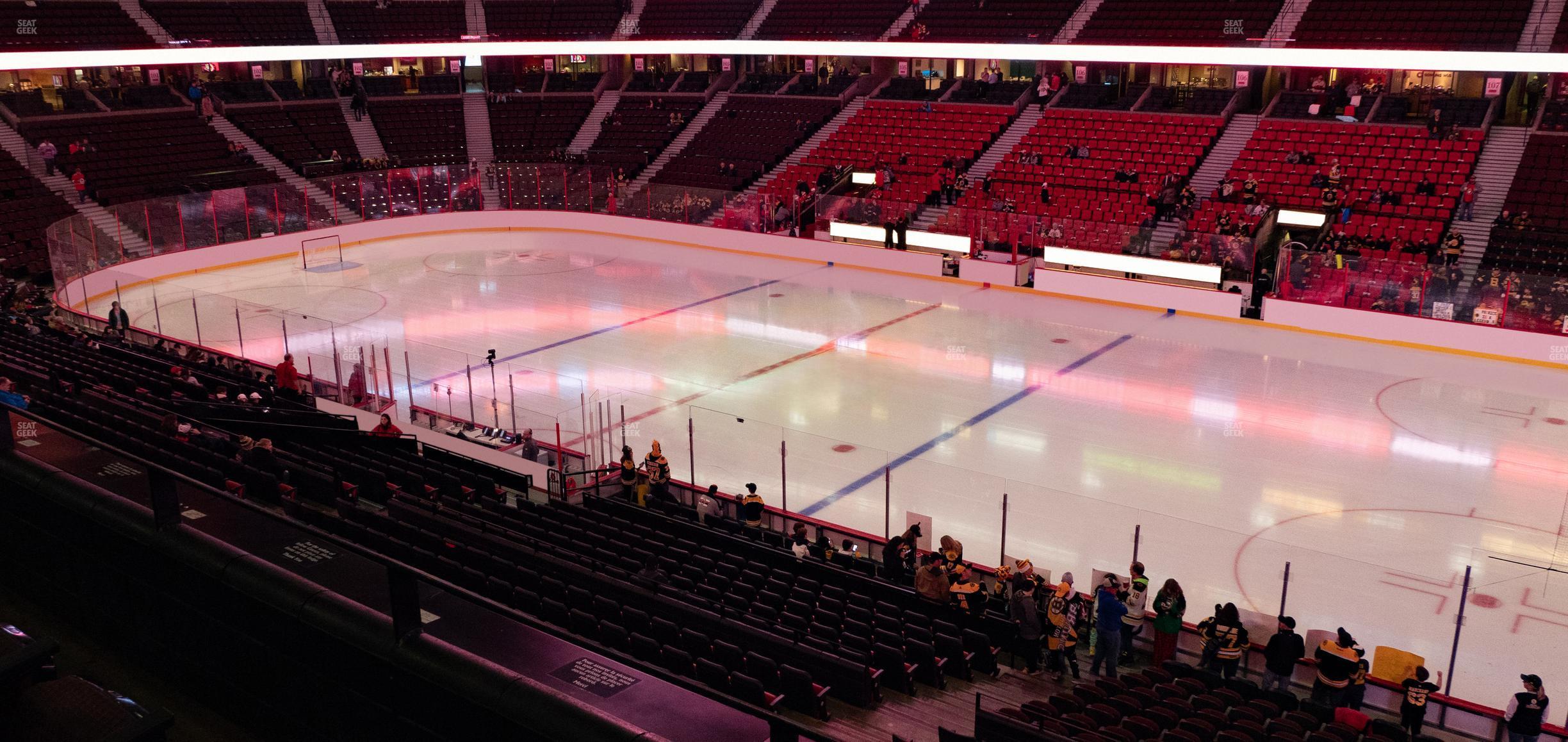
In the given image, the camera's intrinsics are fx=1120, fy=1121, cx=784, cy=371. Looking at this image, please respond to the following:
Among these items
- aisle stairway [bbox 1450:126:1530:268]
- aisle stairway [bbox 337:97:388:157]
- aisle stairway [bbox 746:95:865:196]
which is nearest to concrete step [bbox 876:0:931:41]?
aisle stairway [bbox 746:95:865:196]

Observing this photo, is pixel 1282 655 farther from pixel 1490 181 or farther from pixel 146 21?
pixel 146 21

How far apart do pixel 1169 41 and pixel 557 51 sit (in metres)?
20.4

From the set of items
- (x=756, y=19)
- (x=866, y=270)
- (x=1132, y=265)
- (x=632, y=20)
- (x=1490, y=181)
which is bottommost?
(x=866, y=270)

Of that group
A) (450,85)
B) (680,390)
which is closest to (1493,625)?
(680,390)

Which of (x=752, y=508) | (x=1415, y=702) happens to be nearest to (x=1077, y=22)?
(x=752, y=508)

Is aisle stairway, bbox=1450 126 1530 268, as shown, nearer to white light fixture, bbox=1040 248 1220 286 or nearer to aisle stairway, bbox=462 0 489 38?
white light fixture, bbox=1040 248 1220 286

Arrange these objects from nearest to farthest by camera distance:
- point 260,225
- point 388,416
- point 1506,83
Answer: point 388,416 → point 1506,83 → point 260,225

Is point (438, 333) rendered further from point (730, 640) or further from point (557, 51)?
point (557, 51)

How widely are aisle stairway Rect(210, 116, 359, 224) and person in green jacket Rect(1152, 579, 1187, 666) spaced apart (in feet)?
93.0

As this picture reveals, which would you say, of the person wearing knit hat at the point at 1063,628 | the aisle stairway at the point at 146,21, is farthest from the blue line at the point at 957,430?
the aisle stairway at the point at 146,21

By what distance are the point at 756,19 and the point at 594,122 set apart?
278 inches

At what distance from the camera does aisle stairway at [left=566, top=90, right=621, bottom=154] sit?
1580 inches

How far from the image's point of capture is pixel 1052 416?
57.8 feet

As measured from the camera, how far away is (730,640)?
848 centimetres
